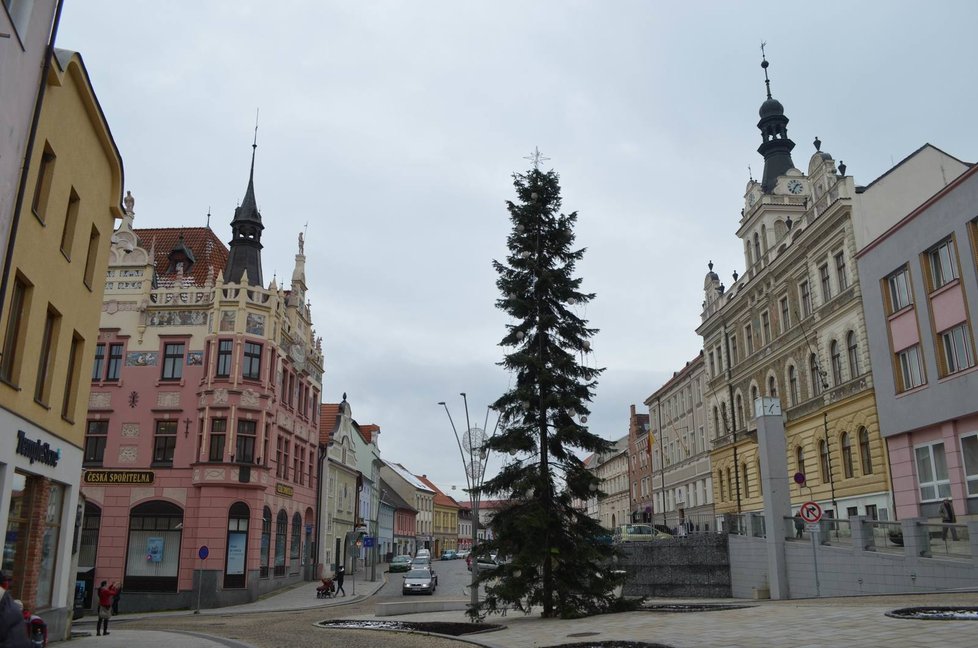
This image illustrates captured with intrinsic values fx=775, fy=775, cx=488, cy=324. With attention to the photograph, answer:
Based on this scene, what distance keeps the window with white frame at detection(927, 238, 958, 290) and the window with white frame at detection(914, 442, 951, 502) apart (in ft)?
16.3

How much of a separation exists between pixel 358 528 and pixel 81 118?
143 ft

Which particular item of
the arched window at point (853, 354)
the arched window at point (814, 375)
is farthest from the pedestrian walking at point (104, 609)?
the arched window at point (814, 375)

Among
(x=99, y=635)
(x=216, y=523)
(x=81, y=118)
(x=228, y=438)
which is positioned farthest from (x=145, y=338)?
(x=81, y=118)

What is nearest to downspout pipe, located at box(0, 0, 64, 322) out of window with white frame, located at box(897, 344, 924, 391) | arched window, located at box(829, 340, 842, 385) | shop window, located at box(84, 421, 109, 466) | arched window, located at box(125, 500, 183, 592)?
window with white frame, located at box(897, 344, 924, 391)

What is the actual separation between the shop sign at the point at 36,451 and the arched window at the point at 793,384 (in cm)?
3359

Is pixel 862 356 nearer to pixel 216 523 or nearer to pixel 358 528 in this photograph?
pixel 216 523

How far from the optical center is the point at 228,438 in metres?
36.4

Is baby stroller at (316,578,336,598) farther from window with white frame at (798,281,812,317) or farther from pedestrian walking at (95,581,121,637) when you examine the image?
window with white frame at (798,281,812,317)

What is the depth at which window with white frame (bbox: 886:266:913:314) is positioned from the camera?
25328 mm

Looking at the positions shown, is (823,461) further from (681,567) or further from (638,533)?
(638,533)

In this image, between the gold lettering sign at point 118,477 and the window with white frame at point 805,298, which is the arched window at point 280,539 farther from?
the window with white frame at point 805,298

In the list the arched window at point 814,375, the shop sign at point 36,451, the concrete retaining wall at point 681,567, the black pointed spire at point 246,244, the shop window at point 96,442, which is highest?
the black pointed spire at point 246,244

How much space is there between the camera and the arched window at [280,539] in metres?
39.8

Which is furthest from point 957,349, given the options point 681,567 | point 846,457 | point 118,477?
point 118,477
